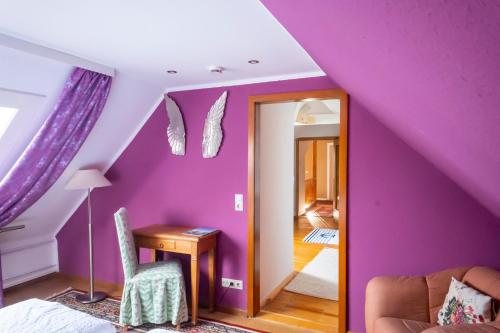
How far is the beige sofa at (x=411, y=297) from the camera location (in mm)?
2158

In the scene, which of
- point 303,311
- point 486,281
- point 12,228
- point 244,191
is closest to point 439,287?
point 486,281

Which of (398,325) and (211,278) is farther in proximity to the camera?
(211,278)

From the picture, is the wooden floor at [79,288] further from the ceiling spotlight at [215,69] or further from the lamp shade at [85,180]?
the ceiling spotlight at [215,69]

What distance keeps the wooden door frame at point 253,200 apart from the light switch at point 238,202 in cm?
9

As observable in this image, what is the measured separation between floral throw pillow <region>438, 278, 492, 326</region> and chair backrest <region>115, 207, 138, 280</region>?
2.42 metres

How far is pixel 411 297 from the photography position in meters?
2.29

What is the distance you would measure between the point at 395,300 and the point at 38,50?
2975mm

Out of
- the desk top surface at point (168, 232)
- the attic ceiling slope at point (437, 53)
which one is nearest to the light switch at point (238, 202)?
the desk top surface at point (168, 232)

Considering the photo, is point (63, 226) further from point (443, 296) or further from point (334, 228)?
point (334, 228)

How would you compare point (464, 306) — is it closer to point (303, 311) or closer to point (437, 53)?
point (303, 311)

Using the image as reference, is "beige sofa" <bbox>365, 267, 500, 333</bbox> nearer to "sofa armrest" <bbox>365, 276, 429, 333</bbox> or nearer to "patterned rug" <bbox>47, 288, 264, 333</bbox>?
"sofa armrest" <bbox>365, 276, 429, 333</bbox>

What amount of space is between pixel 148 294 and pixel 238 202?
3.76ft

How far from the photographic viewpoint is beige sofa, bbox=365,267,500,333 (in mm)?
2158

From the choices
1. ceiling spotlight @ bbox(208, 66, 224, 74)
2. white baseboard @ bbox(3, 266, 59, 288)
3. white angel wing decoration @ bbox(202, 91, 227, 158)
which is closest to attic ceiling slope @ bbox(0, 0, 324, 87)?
ceiling spotlight @ bbox(208, 66, 224, 74)
